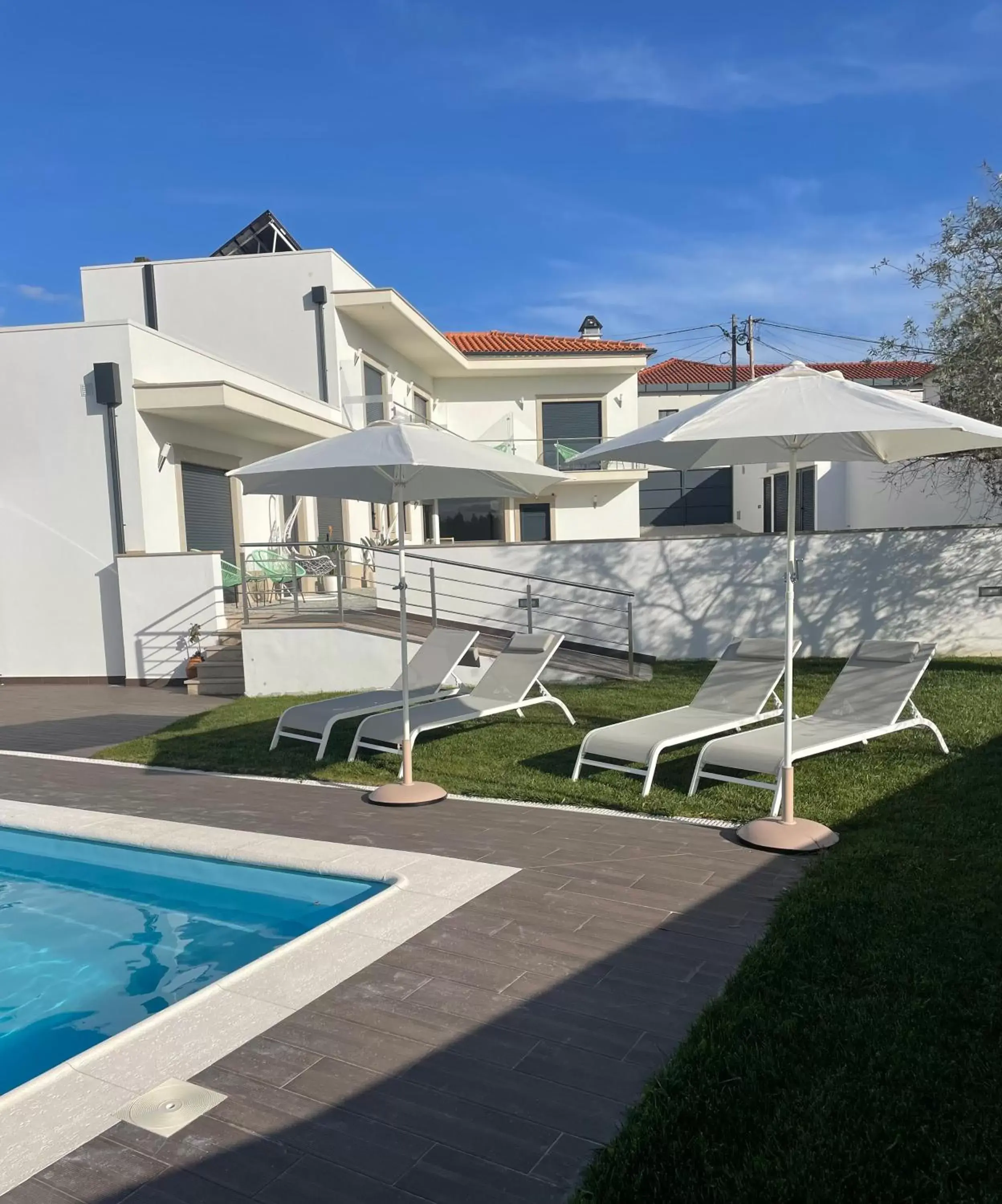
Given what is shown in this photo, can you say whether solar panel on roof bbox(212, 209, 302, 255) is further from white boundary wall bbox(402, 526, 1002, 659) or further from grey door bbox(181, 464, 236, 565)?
white boundary wall bbox(402, 526, 1002, 659)

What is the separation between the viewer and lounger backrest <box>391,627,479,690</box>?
955cm

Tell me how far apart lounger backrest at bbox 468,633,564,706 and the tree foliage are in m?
6.45

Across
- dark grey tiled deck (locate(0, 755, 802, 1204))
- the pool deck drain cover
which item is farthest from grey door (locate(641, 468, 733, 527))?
the pool deck drain cover

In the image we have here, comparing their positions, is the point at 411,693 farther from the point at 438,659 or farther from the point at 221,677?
the point at 221,677

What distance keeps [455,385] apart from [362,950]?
25.1 metres

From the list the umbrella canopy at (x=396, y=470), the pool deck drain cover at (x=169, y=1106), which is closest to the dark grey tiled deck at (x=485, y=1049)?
the pool deck drain cover at (x=169, y=1106)

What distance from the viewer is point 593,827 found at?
6031mm

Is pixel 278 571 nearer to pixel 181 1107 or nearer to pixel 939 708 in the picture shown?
pixel 939 708

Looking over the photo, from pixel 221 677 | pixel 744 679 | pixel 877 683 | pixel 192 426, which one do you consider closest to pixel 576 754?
pixel 744 679

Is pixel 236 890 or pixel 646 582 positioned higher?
pixel 646 582

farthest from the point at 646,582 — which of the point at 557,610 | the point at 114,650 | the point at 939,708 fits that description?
the point at 114,650

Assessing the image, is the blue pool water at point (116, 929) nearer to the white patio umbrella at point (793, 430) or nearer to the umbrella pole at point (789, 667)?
the umbrella pole at point (789, 667)

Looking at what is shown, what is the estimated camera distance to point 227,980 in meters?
3.86

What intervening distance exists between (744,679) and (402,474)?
3454 mm
